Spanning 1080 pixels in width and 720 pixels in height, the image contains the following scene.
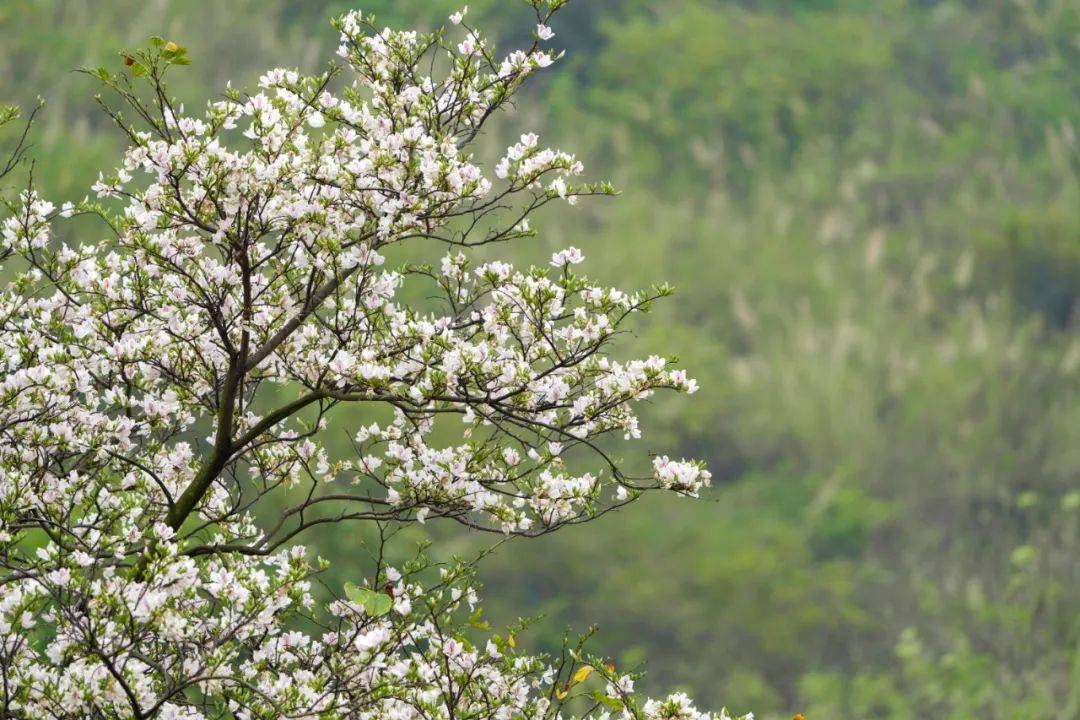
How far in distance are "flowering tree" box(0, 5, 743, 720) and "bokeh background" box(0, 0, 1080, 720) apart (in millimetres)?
13453

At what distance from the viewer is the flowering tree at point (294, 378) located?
16.6ft

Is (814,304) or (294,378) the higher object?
(814,304)

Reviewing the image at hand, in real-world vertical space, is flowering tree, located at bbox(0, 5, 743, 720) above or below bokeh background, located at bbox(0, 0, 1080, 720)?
below

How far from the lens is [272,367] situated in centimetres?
604

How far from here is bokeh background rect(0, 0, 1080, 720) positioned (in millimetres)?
24781

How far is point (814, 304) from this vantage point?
33469 mm

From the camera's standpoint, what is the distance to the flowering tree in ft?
16.6

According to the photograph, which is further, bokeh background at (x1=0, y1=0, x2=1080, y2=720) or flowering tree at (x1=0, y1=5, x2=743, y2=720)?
bokeh background at (x1=0, y1=0, x2=1080, y2=720)

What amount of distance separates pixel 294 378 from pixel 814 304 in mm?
28557

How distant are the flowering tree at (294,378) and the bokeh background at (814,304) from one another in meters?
13.5

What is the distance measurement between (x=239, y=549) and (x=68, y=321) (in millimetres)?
1346

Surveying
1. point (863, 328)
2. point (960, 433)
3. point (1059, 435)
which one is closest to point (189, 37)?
point (863, 328)

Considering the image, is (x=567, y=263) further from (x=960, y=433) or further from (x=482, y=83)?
(x=960, y=433)

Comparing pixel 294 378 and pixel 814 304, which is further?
pixel 814 304
